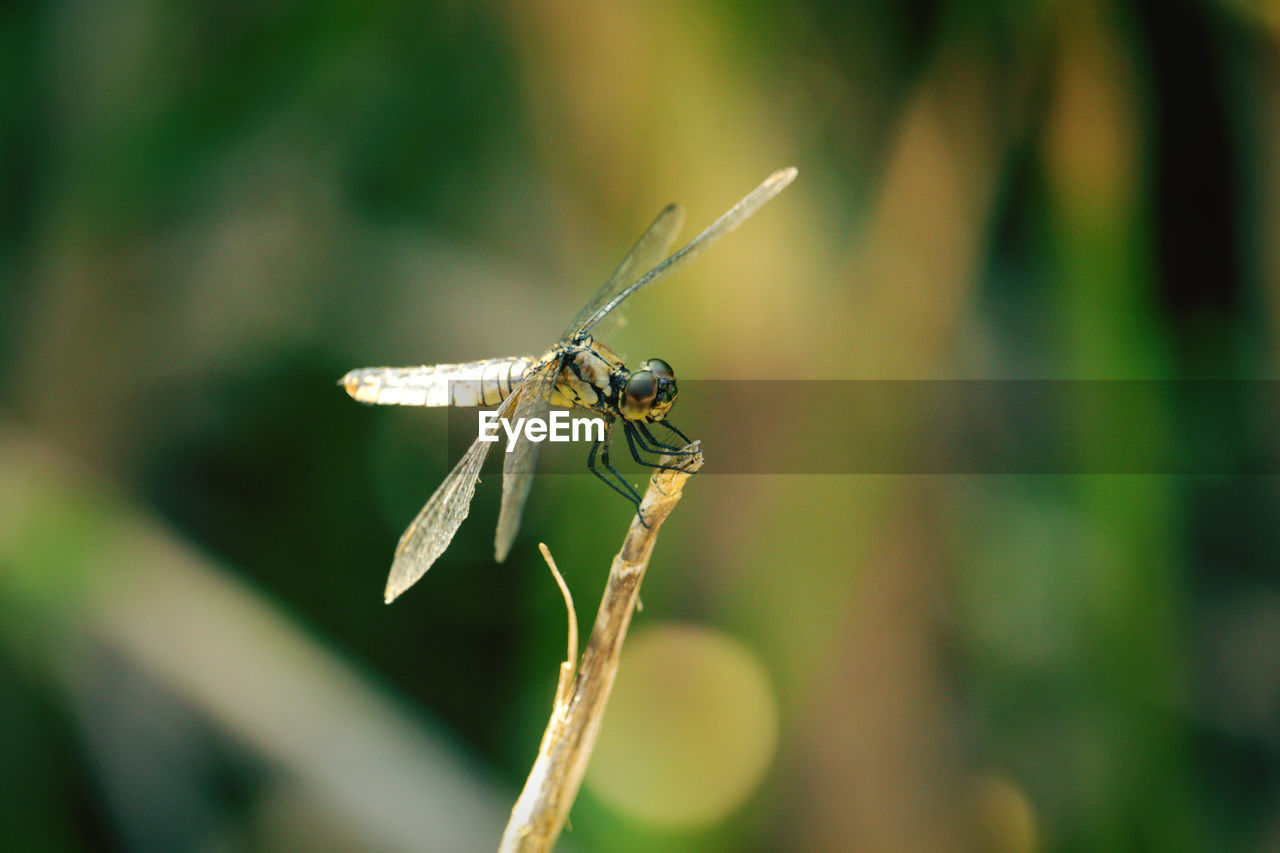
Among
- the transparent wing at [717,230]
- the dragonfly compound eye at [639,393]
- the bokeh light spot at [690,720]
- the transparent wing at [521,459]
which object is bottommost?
the bokeh light spot at [690,720]

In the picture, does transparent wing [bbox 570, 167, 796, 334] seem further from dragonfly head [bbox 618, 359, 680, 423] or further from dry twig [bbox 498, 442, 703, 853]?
dry twig [bbox 498, 442, 703, 853]

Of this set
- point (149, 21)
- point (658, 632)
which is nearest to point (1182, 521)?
point (658, 632)

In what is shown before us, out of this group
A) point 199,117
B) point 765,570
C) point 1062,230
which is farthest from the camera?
point 199,117

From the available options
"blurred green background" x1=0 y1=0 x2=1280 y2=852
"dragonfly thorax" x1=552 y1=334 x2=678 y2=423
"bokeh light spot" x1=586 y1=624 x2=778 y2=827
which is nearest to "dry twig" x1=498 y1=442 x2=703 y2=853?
"dragonfly thorax" x1=552 y1=334 x2=678 y2=423

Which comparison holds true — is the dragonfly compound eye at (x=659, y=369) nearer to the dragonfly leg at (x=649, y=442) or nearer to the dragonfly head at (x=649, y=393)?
the dragonfly head at (x=649, y=393)

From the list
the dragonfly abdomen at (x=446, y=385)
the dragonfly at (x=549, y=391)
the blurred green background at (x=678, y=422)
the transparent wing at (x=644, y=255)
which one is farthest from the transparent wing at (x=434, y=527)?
the blurred green background at (x=678, y=422)

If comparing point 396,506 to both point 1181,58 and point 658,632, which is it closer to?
point 658,632
